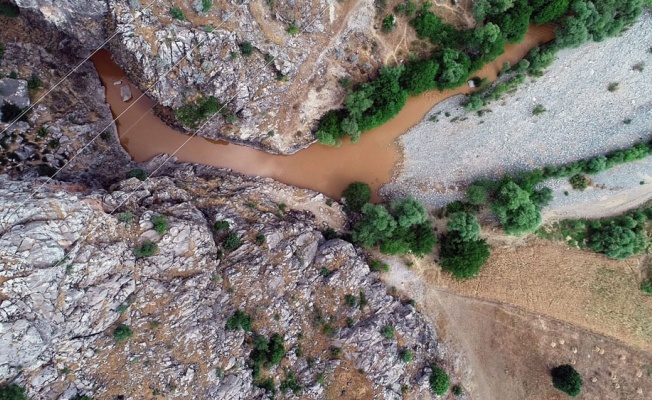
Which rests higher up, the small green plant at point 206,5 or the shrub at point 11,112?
the small green plant at point 206,5

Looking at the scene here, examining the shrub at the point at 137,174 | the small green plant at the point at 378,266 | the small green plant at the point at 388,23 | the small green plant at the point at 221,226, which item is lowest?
the small green plant at the point at 378,266

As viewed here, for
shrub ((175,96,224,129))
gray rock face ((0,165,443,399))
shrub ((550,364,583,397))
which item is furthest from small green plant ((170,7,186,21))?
shrub ((550,364,583,397))

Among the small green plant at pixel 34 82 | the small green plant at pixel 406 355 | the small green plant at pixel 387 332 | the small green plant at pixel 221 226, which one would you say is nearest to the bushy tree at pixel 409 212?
the small green plant at pixel 387 332

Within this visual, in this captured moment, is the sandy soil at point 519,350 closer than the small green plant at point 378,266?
Yes

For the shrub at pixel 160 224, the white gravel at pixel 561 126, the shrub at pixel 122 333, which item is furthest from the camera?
the white gravel at pixel 561 126

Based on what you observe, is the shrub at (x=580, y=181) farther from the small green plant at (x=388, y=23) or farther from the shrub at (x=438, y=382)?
the small green plant at (x=388, y=23)

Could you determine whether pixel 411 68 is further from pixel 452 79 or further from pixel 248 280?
pixel 248 280

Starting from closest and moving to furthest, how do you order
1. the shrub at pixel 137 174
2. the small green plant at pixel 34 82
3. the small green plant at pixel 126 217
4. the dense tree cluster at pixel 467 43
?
the small green plant at pixel 126 217 → the small green plant at pixel 34 82 → the shrub at pixel 137 174 → the dense tree cluster at pixel 467 43
